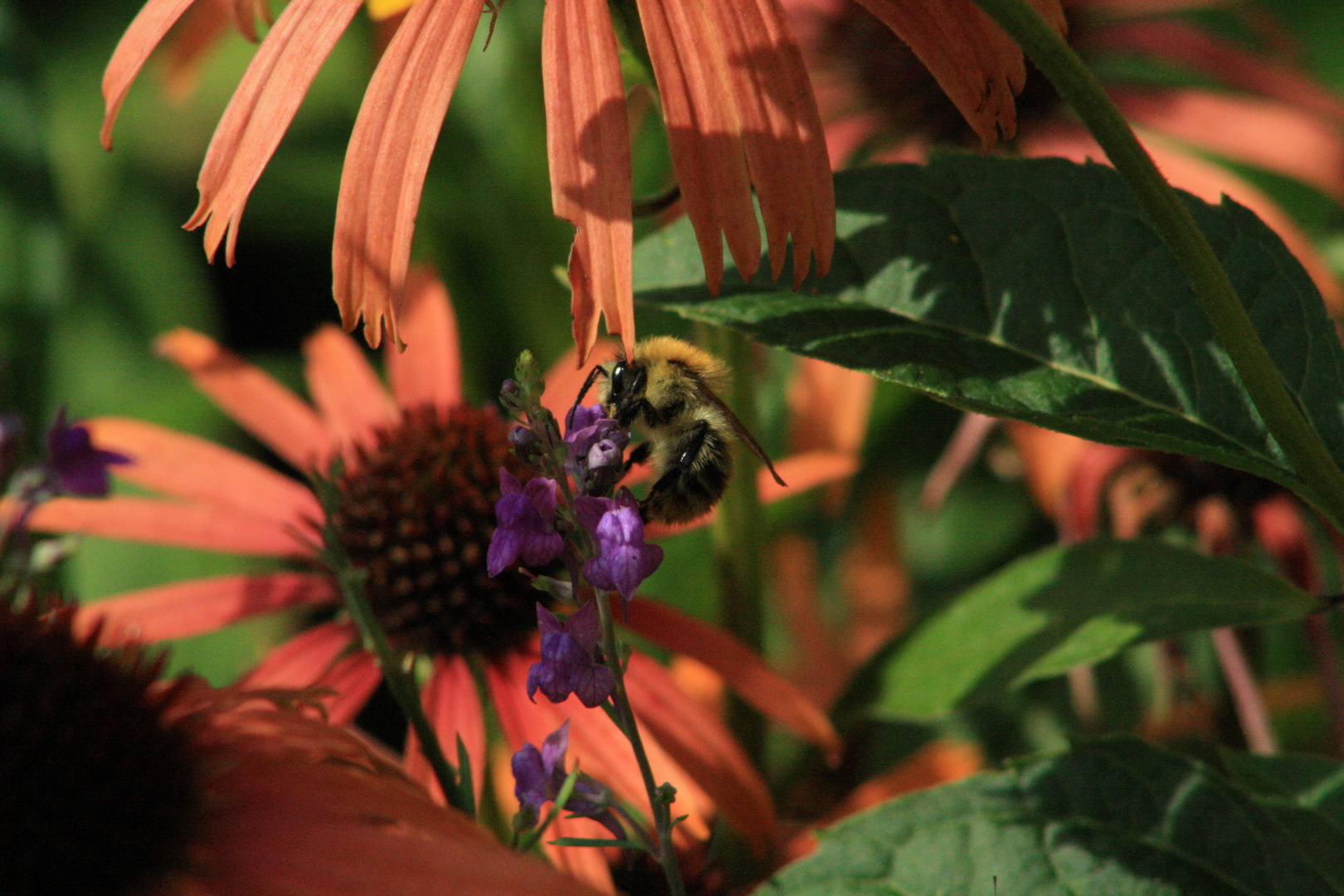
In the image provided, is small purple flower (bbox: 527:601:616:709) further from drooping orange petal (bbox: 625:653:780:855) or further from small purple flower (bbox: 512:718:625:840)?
drooping orange petal (bbox: 625:653:780:855)

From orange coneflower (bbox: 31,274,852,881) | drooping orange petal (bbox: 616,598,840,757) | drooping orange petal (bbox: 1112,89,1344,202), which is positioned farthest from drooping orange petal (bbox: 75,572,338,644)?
drooping orange petal (bbox: 1112,89,1344,202)

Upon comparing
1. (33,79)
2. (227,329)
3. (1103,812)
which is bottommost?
(1103,812)

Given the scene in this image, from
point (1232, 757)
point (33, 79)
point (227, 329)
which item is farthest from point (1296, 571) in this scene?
point (33, 79)

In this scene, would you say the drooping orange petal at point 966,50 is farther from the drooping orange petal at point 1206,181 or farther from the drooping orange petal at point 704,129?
the drooping orange petal at point 1206,181

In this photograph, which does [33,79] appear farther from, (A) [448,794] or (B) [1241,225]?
(B) [1241,225]

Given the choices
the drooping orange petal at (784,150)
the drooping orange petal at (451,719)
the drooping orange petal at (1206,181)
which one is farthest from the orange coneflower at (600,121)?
the drooping orange petal at (1206,181)

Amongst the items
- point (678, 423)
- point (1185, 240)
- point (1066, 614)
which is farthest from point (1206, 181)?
point (1185, 240)
